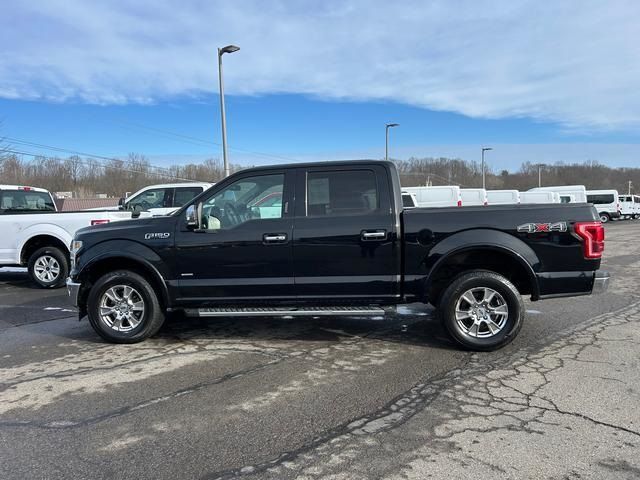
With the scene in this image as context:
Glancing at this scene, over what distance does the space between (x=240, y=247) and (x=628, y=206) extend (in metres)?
46.0

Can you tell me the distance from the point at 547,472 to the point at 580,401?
120cm

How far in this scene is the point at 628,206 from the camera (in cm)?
4209

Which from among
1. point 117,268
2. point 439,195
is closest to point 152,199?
point 117,268

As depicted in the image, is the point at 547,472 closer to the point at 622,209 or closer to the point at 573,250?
the point at 573,250

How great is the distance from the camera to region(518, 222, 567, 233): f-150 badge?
4.98 meters

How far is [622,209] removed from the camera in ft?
137

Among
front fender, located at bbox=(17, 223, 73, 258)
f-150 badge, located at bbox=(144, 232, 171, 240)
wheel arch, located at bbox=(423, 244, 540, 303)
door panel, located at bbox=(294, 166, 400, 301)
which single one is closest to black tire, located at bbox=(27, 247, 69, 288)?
front fender, located at bbox=(17, 223, 73, 258)

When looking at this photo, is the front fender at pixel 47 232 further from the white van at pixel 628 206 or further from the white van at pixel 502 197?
the white van at pixel 628 206

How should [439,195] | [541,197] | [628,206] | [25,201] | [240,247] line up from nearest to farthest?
[240,247] < [25,201] < [439,195] < [541,197] < [628,206]

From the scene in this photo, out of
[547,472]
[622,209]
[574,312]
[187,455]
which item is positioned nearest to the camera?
[547,472]

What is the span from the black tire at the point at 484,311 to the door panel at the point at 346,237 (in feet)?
1.98

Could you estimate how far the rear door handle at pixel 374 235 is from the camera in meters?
5.11

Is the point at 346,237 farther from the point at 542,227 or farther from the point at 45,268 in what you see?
the point at 45,268

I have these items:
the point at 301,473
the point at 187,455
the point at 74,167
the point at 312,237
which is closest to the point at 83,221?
the point at 312,237
